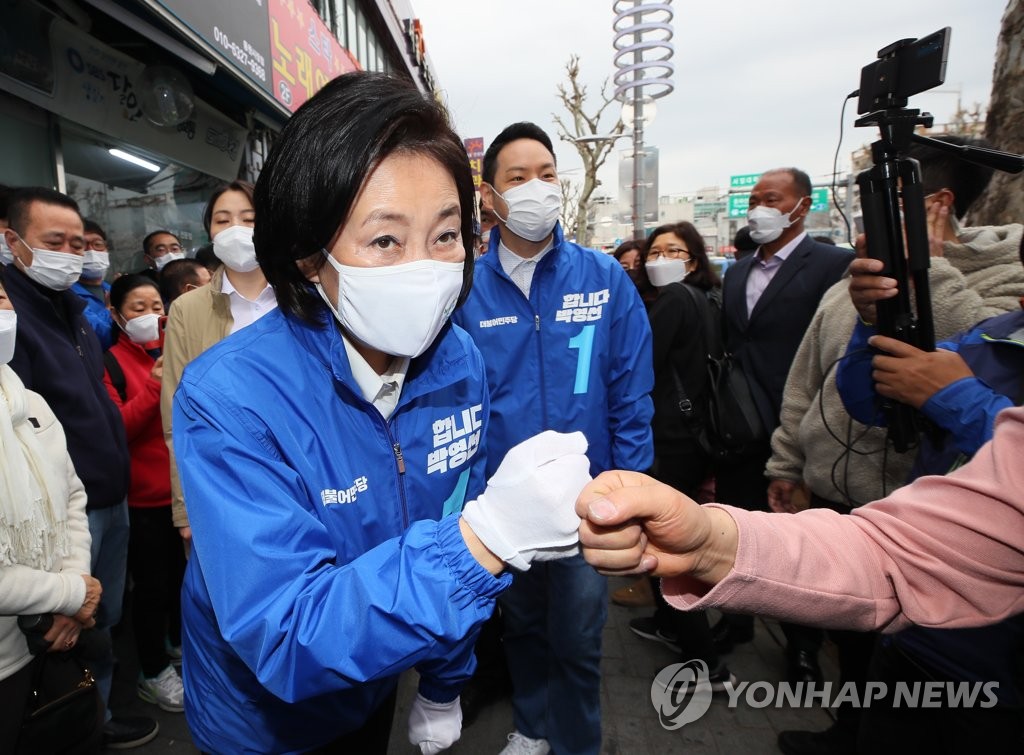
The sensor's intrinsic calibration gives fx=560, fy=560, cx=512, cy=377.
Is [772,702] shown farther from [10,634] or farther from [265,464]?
[10,634]

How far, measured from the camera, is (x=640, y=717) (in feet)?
8.79

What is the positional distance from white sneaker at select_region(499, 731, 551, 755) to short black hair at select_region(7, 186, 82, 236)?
3.17 m

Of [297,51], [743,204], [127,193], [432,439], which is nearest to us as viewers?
[432,439]

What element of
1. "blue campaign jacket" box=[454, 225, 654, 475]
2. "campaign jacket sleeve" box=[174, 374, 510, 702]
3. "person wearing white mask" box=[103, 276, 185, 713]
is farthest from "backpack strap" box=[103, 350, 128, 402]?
A: "campaign jacket sleeve" box=[174, 374, 510, 702]

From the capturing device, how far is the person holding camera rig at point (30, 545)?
158 cm

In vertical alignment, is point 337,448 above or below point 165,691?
above

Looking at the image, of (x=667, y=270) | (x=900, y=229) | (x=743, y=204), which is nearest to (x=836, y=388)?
(x=900, y=229)

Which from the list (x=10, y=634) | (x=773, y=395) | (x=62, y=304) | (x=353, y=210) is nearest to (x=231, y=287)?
(x=62, y=304)

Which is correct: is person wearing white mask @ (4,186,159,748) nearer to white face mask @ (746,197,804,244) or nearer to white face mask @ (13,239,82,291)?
white face mask @ (13,239,82,291)

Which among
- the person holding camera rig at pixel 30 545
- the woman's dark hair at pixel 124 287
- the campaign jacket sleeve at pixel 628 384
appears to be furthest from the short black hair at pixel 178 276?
the campaign jacket sleeve at pixel 628 384

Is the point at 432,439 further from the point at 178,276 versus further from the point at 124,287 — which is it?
the point at 178,276

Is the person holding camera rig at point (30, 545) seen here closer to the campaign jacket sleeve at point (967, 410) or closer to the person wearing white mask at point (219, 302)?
the person wearing white mask at point (219, 302)

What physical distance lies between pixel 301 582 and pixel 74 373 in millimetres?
2072

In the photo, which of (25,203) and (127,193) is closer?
(25,203)
